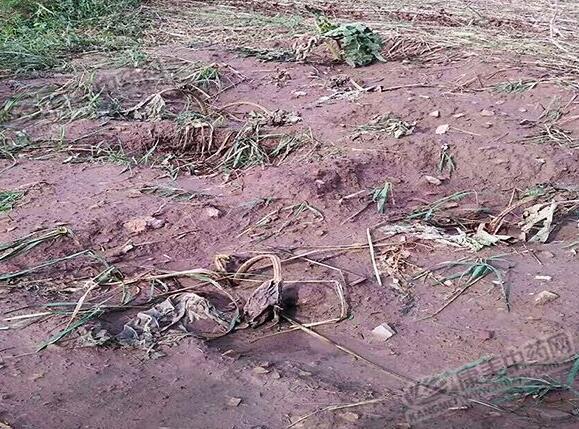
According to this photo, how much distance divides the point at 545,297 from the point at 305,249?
36.2 inches

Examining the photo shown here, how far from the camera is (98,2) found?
7.11 meters

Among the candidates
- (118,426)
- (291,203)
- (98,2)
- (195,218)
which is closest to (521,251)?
(291,203)

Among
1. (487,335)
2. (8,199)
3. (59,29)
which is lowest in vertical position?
(59,29)

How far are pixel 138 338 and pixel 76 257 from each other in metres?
0.66

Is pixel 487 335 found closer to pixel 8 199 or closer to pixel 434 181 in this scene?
pixel 434 181

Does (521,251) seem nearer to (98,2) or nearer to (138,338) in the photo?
(138,338)

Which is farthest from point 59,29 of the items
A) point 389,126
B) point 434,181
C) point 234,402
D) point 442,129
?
point 234,402

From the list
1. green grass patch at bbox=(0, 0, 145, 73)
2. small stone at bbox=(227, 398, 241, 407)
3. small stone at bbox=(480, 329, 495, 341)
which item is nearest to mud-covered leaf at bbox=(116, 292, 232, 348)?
small stone at bbox=(227, 398, 241, 407)

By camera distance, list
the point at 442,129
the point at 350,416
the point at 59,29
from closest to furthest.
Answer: the point at 350,416 → the point at 442,129 → the point at 59,29

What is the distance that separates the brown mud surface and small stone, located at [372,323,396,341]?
0.08 feet

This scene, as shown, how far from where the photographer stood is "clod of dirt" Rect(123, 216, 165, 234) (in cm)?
294

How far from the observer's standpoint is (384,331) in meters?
2.31

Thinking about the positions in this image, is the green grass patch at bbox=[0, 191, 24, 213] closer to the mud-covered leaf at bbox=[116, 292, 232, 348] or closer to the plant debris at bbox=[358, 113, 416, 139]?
the mud-covered leaf at bbox=[116, 292, 232, 348]

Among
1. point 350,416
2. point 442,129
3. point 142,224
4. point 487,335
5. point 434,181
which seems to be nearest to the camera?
point 350,416
